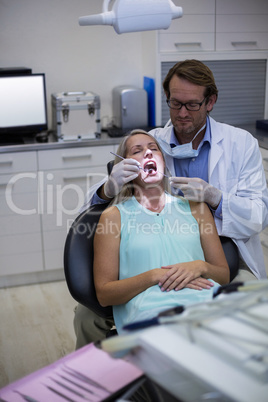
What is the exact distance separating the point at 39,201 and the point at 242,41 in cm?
163

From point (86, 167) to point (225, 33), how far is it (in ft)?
4.00

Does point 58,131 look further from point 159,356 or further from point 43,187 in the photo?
point 159,356

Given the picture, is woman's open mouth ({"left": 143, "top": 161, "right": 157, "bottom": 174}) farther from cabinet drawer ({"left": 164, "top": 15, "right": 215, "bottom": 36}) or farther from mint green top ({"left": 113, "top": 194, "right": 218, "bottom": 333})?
cabinet drawer ({"left": 164, "top": 15, "right": 215, "bottom": 36})

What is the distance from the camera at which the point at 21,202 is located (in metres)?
3.02

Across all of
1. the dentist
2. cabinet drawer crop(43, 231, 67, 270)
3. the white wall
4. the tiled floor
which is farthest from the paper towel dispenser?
the dentist

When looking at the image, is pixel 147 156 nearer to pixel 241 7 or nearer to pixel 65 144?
pixel 65 144

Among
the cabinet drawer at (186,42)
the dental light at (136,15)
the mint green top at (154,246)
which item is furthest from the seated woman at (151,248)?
the cabinet drawer at (186,42)

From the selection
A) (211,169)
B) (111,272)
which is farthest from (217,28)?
(111,272)

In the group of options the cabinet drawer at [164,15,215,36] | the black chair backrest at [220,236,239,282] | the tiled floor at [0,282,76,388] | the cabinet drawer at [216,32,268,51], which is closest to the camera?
the black chair backrest at [220,236,239,282]

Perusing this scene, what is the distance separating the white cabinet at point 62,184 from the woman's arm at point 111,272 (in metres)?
1.33

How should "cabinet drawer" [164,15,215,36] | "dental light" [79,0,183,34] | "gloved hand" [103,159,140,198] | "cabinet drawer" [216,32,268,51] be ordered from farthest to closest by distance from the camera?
"cabinet drawer" [216,32,268,51]
"cabinet drawer" [164,15,215,36]
"gloved hand" [103,159,140,198]
"dental light" [79,0,183,34]

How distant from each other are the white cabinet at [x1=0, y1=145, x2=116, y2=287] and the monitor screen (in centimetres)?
23

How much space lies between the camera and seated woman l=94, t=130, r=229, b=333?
1.59 meters

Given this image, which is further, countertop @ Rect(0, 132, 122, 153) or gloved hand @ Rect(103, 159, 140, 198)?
countertop @ Rect(0, 132, 122, 153)
